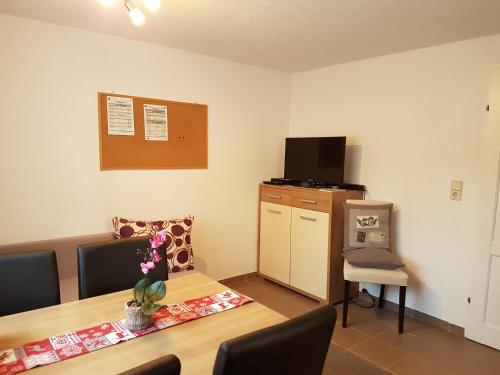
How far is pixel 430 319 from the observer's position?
2.98 metres

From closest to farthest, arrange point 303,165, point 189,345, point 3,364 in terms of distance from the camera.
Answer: point 3,364
point 189,345
point 303,165

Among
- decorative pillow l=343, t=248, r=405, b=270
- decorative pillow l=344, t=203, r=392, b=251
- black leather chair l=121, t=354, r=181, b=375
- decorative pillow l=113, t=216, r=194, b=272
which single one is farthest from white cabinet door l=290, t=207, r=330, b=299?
black leather chair l=121, t=354, r=181, b=375

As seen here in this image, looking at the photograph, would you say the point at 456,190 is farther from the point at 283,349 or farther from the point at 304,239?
the point at 283,349

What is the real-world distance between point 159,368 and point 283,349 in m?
0.32

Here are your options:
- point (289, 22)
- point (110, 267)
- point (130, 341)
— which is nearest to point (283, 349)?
point (130, 341)

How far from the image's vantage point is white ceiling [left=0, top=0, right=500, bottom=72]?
2.17 metres

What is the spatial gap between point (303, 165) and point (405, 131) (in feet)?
3.38

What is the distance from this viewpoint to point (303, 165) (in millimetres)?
3654

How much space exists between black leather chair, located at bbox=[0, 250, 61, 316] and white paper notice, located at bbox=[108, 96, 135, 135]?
147cm

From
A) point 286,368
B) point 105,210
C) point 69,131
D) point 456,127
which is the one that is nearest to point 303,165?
point 456,127

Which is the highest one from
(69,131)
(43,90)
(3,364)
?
(43,90)

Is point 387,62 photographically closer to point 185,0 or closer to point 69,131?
point 185,0

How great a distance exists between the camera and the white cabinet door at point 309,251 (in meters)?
3.25

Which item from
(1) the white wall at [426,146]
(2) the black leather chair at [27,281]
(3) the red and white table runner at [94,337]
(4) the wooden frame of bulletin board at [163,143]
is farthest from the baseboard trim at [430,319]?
(2) the black leather chair at [27,281]
